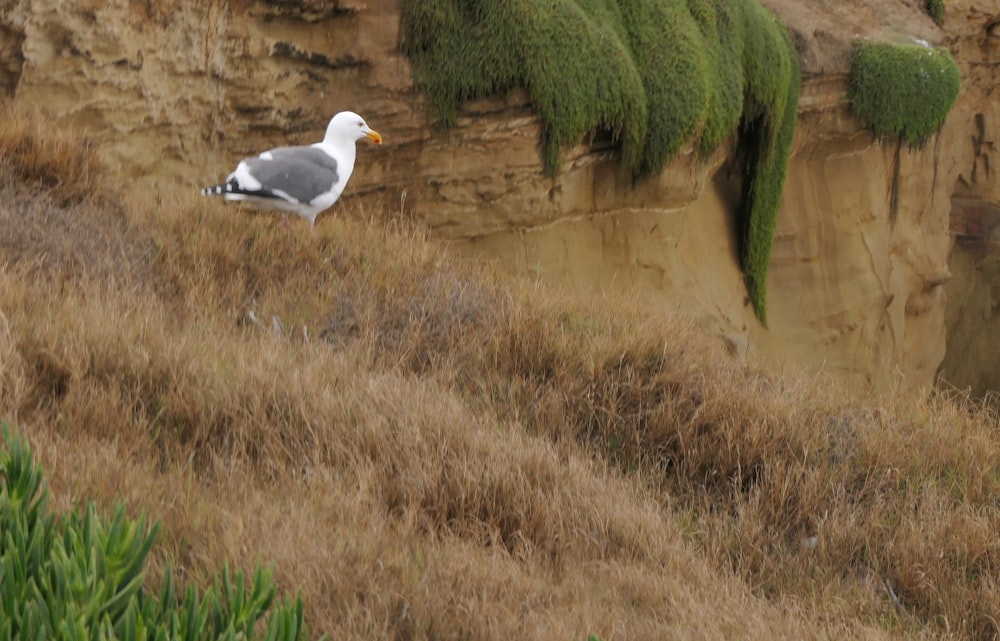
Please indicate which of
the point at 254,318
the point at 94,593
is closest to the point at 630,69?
the point at 254,318

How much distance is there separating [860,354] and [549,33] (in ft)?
21.5

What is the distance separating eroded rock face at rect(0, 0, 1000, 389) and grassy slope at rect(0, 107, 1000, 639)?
927 mm

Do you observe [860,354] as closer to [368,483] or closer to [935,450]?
[935,450]

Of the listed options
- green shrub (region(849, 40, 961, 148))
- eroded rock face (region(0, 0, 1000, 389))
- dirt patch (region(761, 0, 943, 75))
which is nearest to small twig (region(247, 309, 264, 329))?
eroded rock face (region(0, 0, 1000, 389))


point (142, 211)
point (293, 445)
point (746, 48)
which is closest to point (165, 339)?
point (293, 445)

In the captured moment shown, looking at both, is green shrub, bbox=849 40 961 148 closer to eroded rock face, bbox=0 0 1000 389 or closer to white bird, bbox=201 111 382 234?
A: eroded rock face, bbox=0 0 1000 389

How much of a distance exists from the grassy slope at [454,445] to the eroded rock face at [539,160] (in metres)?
0.93

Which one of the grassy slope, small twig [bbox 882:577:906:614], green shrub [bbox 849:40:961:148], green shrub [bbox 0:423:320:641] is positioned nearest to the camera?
green shrub [bbox 0:423:320:641]

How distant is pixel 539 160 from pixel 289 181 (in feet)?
8.84

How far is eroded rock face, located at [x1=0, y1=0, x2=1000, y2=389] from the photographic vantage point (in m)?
6.39

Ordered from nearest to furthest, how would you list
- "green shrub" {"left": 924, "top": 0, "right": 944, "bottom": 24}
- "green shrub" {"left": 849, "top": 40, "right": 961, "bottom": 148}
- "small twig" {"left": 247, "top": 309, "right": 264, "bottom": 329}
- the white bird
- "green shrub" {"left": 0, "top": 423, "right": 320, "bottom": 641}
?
"green shrub" {"left": 0, "top": 423, "right": 320, "bottom": 641} → "small twig" {"left": 247, "top": 309, "right": 264, "bottom": 329} → the white bird → "green shrub" {"left": 849, "top": 40, "right": 961, "bottom": 148} → "green shrub" {"left": 924, "top": 0, "right": 944, "bottom": 24}

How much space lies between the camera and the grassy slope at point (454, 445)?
325 cm

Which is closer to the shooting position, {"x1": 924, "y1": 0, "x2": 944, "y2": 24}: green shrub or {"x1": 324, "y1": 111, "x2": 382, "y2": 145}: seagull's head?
{"x1": 324, "y1": 111, "x2": 382, "y2": 145}: seagull's head

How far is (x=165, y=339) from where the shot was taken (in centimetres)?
427
